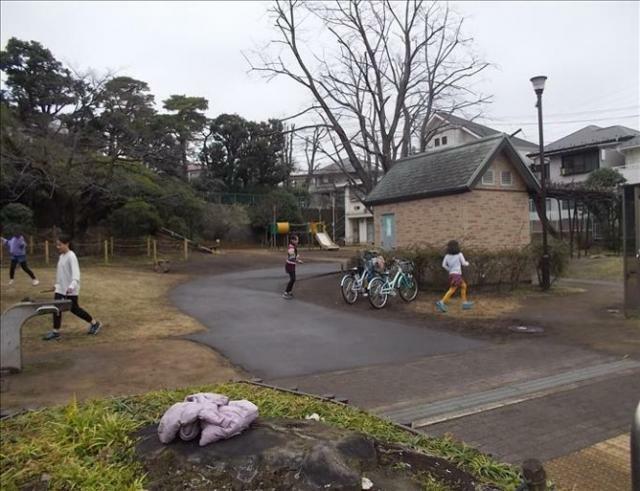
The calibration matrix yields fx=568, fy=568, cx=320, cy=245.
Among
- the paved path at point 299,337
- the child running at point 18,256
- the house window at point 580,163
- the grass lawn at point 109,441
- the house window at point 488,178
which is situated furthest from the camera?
the house window at point 580,163

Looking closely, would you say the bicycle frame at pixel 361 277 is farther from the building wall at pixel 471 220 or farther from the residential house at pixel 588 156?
the residential house at pixel 588 156

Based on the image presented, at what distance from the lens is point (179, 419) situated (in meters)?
2.79

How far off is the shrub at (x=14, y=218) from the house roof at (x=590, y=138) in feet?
104

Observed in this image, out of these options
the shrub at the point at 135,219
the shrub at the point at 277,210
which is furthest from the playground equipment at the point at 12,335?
the shrub at the point at 277,210

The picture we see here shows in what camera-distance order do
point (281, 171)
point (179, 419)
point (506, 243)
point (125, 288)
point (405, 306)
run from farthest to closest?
point (281, 171) < point (506, 243) < point (125, 288) < point (405, 306) < point (179, 419)

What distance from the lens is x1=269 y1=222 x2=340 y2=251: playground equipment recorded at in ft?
126

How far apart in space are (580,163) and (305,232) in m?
18.9

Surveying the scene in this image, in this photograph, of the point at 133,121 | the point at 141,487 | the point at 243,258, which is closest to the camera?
the point at 141,487

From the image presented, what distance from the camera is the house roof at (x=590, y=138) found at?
34.0 m

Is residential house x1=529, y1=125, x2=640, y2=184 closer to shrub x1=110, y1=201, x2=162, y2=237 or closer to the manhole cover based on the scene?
shrub x1=110, y1=201, x2=162, y2=237

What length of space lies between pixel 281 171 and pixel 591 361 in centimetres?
3948

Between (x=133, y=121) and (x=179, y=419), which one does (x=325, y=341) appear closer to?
(x=179, y=419)

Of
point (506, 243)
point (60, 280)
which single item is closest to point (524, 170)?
point (506, 243)

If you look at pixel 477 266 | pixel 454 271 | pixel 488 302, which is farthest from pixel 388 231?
pixel 454 271
